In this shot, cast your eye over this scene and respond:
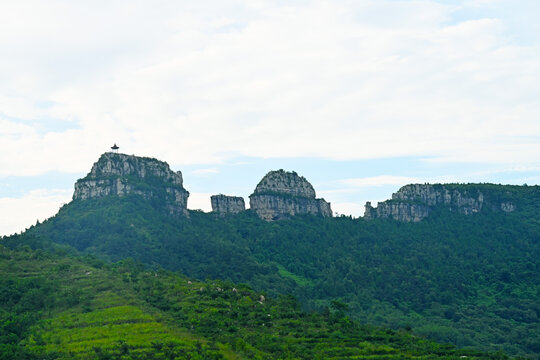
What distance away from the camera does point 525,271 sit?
179 m

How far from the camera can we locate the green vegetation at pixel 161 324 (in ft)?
223

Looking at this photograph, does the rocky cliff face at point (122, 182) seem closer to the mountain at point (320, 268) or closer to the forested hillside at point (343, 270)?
the mountain at point (320, 268)

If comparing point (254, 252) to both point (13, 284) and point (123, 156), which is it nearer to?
point (123, 156)

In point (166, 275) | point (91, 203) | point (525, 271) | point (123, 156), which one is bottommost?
point (525, 271)

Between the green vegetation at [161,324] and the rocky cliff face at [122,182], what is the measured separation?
83586mm

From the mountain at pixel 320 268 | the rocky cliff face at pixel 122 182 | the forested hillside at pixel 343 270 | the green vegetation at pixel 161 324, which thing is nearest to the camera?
the green vegetation at pixel 161 324

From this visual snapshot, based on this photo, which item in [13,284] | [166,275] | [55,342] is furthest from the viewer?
[166,275]

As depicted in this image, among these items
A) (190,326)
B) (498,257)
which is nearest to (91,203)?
(190,326)

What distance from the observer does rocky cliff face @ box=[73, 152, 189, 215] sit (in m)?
188

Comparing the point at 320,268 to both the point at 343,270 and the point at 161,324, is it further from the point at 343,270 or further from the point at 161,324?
the point at 161,324

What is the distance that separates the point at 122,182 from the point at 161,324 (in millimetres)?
116874

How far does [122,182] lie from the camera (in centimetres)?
18762

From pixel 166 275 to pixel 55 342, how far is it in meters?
41.0

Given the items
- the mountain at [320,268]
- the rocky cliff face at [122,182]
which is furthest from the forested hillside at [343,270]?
the rocky cliff face at [122,182]
